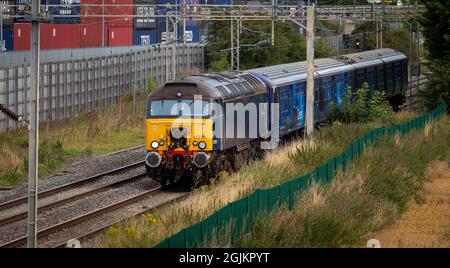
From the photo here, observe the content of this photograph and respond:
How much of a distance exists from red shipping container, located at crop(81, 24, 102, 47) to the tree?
84.8 feet

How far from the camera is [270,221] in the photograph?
15867mm

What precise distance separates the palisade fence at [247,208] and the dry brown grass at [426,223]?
1.63 meters

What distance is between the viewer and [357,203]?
19141mm

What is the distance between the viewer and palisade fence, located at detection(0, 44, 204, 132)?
36.0 m

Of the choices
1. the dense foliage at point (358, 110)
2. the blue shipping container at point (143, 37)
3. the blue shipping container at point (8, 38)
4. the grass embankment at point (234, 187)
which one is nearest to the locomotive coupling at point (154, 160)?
the grass embankment at point (234, 187)

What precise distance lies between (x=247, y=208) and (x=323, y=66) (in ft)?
73.1

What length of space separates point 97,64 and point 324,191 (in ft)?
87.9

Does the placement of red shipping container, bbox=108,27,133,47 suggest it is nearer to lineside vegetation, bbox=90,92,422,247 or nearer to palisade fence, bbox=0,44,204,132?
palisade fence, bbox=0,44,204,132

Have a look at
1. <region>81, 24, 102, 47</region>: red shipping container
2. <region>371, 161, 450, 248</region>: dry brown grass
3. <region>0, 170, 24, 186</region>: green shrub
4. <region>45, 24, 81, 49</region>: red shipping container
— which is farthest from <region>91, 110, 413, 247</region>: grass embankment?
<region>81, 24, 102, 47</region>: red shipping container

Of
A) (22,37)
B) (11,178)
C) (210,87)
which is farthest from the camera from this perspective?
(22,37)

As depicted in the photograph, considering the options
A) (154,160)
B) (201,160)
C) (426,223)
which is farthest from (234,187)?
(154,160)

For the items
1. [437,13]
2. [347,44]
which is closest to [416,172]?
[437,13]

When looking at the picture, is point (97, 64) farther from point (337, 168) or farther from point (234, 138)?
point (337, 168)

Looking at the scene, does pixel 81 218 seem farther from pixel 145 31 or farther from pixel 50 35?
pixel 145 31
